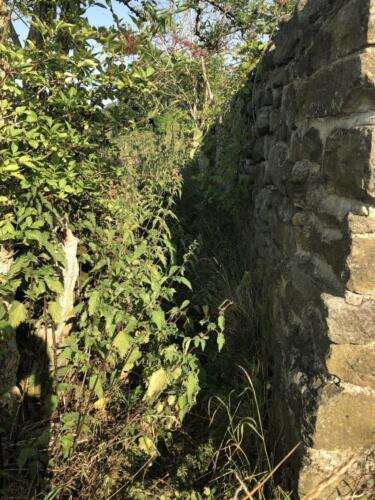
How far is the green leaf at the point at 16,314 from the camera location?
6.47ft

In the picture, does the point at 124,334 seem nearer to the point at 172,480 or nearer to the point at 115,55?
the point at 172,480

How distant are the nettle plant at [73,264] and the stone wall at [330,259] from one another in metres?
0.47

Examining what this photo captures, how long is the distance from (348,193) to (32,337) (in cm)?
178

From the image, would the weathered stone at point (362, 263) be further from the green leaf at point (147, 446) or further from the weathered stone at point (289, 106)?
the green leaf at point (147, 446)

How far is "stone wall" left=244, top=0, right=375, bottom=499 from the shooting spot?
4.93 feet

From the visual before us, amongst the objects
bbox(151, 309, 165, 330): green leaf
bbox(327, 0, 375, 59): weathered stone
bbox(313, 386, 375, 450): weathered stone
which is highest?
bbox(327, 0, 375, 59): weathered stone

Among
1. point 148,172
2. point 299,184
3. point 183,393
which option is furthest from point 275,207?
point 183,393

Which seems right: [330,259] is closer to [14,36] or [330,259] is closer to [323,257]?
[323,257]

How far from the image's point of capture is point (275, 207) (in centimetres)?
267

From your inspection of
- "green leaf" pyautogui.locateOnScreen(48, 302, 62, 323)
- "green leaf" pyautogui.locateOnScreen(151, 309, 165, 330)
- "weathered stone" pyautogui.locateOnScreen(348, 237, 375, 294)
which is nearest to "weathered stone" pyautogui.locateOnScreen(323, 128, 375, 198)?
"weathered stone" pyautogui.locateOnScreen(348, 237, 375, 294)

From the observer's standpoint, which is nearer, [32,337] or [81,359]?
[81,359]

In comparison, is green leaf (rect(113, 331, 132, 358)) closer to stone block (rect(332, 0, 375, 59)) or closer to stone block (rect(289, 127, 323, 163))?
stone block (rect(289, 127, 323, 163))

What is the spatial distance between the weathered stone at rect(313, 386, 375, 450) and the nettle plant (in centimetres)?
67

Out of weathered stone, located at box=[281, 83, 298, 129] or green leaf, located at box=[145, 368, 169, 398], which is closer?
green leaf, located at box=[145, 368, 169, 398]
